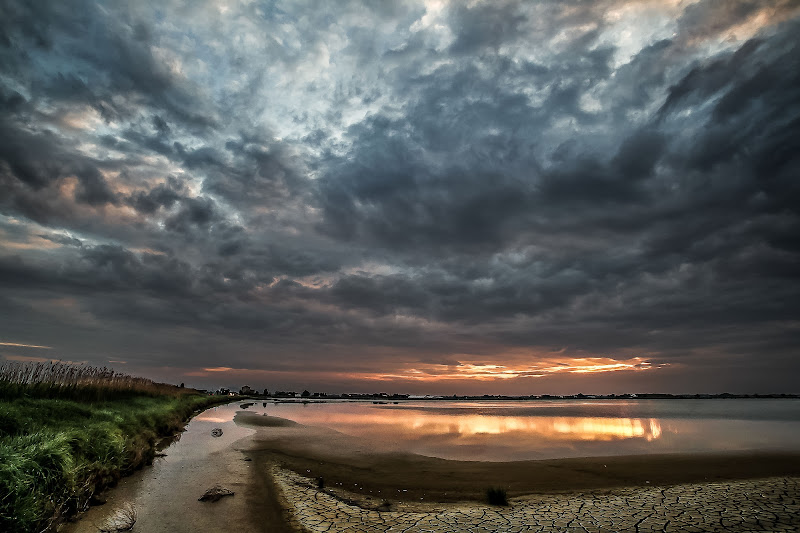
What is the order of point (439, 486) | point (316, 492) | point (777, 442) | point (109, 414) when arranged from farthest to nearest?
point (777, 442) < point (109, 414) < point (439, 486) < point (316, 492)

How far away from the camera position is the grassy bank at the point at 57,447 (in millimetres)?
8477

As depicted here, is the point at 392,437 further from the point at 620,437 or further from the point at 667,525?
the point at 667,525

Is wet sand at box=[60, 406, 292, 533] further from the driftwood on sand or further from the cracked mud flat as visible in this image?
the cracked mud flat

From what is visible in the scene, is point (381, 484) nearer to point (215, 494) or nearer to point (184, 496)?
point (215, 494)

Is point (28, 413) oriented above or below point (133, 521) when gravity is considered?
above

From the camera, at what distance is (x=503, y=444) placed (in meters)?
26.5

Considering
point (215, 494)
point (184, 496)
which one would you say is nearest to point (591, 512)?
point (215, 494)

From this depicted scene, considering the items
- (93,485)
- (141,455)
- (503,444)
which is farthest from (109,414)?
(503,444)

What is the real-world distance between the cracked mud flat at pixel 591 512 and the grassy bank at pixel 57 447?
19.3 feet

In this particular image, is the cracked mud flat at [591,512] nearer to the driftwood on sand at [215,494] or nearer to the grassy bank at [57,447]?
the driftwood on sand at [215,494]

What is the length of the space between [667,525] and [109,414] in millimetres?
24281

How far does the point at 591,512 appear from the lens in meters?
11.2

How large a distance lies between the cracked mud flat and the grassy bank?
5.89 metres

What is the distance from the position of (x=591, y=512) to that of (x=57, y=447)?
50.5 feet
